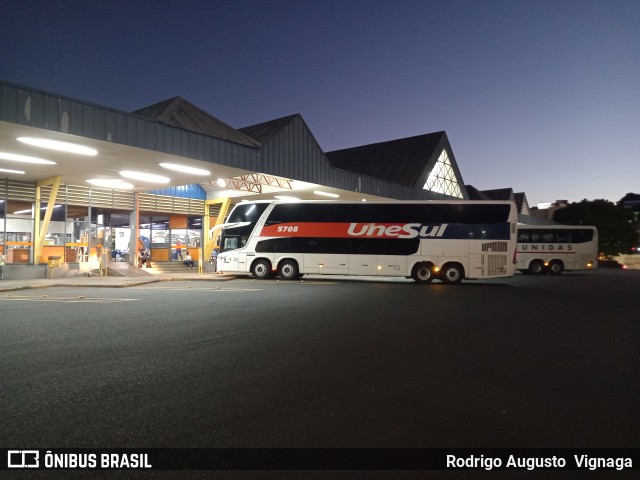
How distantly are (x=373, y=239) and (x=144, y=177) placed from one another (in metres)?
10.9

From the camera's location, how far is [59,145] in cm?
1345

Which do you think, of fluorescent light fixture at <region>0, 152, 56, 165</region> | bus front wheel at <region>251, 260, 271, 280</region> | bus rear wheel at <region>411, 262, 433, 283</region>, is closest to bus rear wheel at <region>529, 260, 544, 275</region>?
bus rear wheel at <region>411, 262, 433, 283</region>

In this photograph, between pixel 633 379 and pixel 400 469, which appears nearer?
pixel 400 469

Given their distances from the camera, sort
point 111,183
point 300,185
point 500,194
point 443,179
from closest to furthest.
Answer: point 111,183, point 300,185, point 443,179, point 500,194

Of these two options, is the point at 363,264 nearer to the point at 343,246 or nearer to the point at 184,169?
the point at 343,246

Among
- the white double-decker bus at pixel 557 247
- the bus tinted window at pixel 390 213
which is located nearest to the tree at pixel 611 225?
the white double-decker bus at pixel 557 247

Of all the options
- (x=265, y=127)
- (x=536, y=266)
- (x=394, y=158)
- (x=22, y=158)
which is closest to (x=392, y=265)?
(x=265, y=127)

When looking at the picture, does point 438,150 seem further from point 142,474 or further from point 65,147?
point 142,474

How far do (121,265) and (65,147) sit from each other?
9612 millimetres

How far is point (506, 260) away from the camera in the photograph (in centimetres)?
1688

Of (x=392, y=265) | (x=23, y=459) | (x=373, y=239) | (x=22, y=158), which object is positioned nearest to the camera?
(x=23, y=459)

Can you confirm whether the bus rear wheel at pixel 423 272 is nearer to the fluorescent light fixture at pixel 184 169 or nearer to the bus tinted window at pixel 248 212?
the bus tinted window at pixel 248 212

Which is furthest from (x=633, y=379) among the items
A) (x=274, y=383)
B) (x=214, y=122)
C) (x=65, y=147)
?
(x=214, y=122)

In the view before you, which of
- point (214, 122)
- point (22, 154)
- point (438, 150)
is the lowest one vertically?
point (22, 154)
